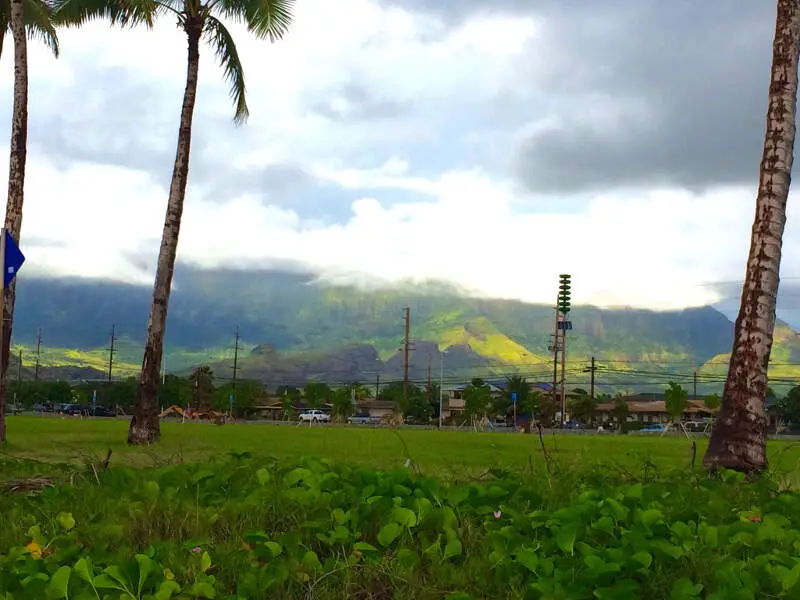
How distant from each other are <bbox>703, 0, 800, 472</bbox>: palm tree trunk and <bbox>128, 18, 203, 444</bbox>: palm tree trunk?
11.9 meters

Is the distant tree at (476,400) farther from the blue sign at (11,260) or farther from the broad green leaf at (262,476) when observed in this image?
the broad green leaf at (262,476)

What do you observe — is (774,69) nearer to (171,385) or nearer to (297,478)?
(297,478)

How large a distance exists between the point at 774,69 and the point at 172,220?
41.4ft

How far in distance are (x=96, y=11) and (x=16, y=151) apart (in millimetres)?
3938

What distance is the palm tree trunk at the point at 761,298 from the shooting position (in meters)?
9.60

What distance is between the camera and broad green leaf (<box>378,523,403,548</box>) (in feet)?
14.0

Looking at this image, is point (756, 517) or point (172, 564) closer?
point (172, 564)

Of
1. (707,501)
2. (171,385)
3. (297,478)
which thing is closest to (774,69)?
(707,501)

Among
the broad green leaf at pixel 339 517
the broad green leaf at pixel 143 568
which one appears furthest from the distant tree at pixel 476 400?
the broad green leaf at pixel 143 568

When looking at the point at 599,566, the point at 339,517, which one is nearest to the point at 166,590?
the point at 339,517

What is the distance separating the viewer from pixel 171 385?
11262 cm

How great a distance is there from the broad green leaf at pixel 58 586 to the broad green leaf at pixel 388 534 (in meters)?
1.52

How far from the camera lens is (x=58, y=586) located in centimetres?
338

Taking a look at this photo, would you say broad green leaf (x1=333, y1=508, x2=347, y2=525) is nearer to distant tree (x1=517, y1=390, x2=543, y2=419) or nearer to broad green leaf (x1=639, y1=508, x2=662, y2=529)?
broad green leaf (x1=639, y1=508, x2=662, y2=529)
